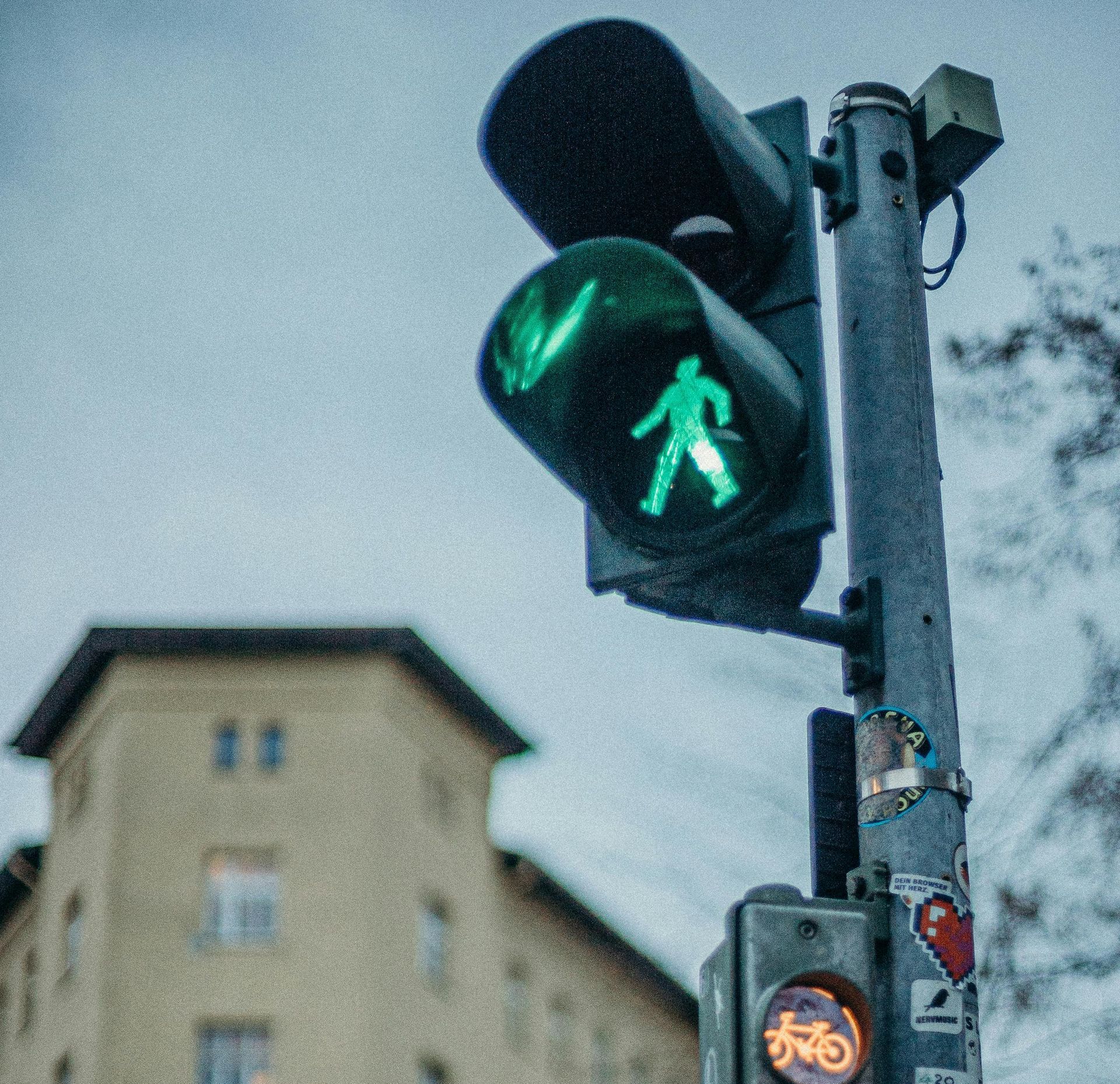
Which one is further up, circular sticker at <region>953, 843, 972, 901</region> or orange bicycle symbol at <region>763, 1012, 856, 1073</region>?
circular sticker at <region>953, 843, 972, 901</region>

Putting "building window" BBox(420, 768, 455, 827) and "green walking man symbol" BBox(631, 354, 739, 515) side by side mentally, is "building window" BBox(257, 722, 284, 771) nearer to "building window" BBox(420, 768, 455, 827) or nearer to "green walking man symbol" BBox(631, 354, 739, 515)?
"building window" BBox(420, 768, 455, 827)

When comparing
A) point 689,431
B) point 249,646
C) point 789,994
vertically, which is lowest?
point 789,994

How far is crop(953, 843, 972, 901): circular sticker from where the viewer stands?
10.1 ft

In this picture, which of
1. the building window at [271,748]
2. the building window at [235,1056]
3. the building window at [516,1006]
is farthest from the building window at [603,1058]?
the building window at [271,748]

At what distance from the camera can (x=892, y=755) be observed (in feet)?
10.4

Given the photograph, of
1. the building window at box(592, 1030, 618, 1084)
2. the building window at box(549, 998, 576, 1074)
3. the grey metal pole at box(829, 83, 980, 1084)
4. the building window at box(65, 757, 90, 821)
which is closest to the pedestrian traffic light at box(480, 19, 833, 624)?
the grey metal pole at box(829, 83, 980, 1084)

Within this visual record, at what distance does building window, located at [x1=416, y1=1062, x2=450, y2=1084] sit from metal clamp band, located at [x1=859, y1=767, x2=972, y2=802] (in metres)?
32.9

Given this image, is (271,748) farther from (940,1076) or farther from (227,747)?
(940,1076)

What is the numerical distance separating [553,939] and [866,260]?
3883 centimetres

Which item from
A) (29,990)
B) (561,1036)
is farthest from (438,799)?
(29,990)

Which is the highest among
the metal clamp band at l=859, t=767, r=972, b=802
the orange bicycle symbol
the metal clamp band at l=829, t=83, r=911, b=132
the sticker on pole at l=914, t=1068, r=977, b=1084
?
the metal clamp band at l=829, t=83, r=911, b=132

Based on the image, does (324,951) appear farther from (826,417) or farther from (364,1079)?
(826,417)

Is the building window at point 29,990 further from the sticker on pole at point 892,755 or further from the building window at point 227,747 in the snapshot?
the sticker on pole at point 892,755

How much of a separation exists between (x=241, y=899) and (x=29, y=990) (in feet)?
21.5
